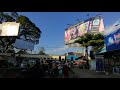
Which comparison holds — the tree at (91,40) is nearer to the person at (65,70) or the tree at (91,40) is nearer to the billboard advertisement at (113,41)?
the billboard advertisement at (113,41)

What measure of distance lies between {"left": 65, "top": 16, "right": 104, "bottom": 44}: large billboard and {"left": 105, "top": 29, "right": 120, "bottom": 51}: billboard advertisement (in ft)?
20.4

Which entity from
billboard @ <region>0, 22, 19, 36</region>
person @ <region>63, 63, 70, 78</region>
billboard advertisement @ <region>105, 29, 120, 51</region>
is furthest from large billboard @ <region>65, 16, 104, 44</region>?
person @ <region>63, 63, 70, 78</region>

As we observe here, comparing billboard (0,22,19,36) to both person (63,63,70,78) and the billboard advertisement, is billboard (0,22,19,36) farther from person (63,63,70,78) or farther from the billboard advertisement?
person (63,63,70,78)

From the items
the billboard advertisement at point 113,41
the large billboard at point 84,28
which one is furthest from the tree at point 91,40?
the billboard advertisement at point 113,41

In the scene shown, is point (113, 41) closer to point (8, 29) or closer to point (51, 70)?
point (51, 70)

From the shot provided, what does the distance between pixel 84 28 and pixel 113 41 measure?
1011 centimetres

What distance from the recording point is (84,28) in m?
25.0

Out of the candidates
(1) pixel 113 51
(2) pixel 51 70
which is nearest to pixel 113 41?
(1) pixel 113 51

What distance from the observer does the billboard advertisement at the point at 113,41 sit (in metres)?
14.2

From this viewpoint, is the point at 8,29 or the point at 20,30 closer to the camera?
the point at 8,29

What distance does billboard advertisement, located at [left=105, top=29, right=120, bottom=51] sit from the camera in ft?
46.7

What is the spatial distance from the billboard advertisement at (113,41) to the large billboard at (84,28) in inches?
245
